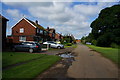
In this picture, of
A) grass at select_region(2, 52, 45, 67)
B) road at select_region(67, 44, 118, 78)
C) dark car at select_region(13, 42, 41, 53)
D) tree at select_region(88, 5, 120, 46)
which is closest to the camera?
road at select_region(67, 44, 118, 78)

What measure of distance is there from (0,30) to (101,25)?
108 ft

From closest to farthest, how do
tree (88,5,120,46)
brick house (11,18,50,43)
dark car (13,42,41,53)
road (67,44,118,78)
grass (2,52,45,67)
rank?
1. road (67,44,118,78)
2. grass (2,52,45,67)
3. dark car (13,42,41,53)
4. brick house (11,18,50,43)
5. tree (88,5,120,46)

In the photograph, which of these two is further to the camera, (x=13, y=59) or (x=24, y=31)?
(x=24, y=31)

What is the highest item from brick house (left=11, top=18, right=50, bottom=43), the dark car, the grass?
brick house (left=11, top=18, right=50, bottom=43)

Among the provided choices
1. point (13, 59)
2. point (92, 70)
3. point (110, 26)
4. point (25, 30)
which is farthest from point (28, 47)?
point (110, 26)

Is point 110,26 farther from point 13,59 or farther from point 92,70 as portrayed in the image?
point 13,59

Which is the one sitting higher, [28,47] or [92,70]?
[28,47]

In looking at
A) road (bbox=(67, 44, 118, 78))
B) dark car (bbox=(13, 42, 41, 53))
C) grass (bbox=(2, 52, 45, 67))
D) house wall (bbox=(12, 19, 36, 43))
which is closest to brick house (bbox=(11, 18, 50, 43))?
house wall (bbox=(12, 19, 36, 43))

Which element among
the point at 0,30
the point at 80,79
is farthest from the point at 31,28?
the point at 80,79

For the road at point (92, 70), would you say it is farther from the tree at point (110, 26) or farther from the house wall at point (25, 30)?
the tree at point (110, 26)

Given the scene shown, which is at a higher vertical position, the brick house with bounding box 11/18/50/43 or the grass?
the brick house with bounding box 11/18/50/43

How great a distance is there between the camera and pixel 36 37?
114 feet

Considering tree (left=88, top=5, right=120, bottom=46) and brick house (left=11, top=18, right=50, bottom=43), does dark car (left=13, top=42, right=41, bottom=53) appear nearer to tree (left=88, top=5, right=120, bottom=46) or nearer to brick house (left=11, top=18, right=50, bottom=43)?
brick house (left=11, top=18, right=50, bottom=43)

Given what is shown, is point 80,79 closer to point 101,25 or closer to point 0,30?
point 0,30
